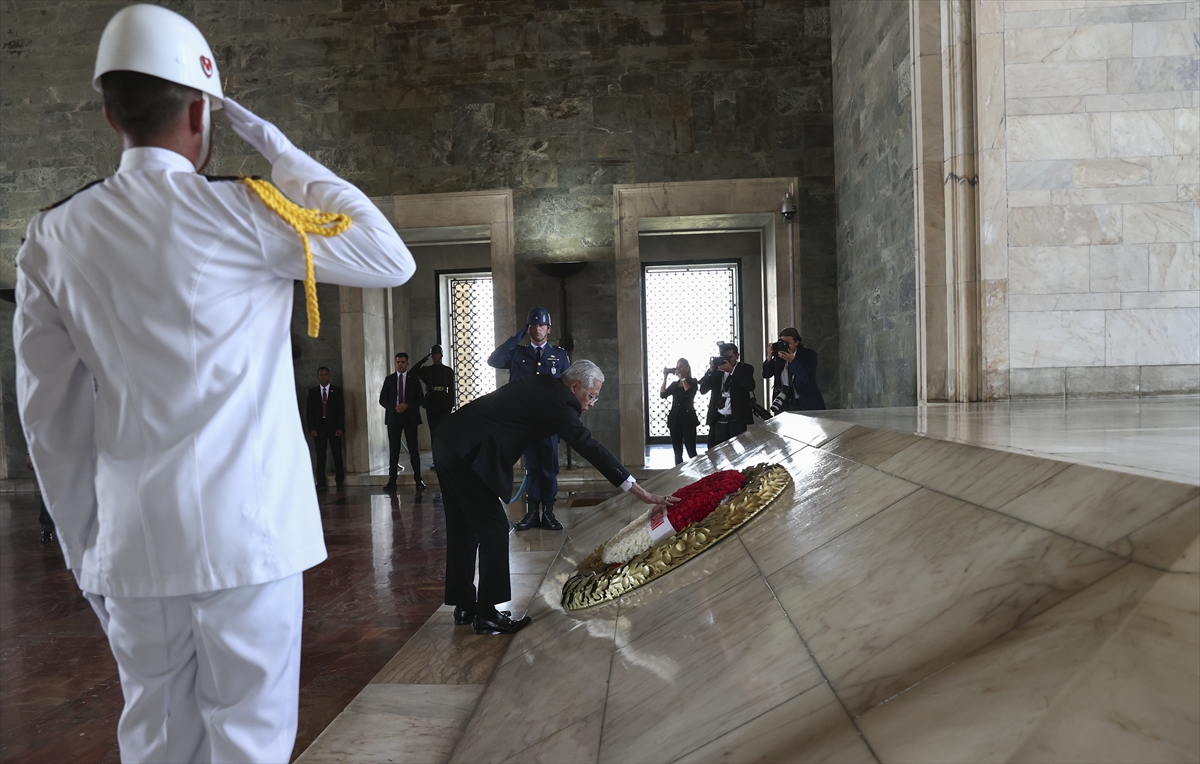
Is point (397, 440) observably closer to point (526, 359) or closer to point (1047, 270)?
point (526, 359)

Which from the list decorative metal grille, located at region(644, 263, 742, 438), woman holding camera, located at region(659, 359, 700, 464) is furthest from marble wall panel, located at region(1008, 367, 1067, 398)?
decorative metal grille, located at region(644, 263, 742, 438)

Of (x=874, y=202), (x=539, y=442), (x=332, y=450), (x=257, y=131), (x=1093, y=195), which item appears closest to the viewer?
(x=257, y=131)

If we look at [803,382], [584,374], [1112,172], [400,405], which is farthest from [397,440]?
[1112,172]

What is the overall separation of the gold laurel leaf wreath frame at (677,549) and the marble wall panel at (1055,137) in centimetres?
422

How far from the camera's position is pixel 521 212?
10320 mm

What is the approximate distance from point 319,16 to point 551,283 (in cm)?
492

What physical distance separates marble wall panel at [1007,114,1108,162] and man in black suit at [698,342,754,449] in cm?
313

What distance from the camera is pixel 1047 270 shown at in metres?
6.00

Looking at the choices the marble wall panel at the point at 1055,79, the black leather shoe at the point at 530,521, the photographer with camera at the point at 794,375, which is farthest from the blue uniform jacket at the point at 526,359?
the marble wall panel at the point at 1055,79

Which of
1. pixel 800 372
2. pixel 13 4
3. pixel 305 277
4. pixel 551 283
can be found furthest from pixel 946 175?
pixel 13 4

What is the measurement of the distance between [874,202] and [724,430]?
2.90 metres

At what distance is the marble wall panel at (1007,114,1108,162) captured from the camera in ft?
19.4

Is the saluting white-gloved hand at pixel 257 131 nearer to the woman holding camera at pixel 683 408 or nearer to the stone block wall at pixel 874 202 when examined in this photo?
the stone block wall at pixel 874 202

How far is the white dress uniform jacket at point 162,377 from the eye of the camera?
129 cm
